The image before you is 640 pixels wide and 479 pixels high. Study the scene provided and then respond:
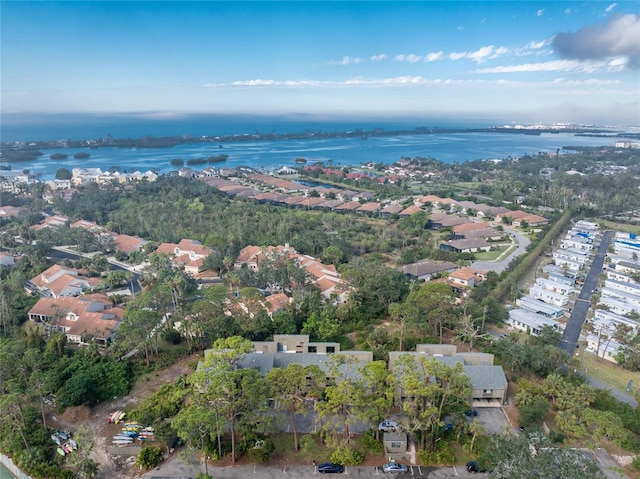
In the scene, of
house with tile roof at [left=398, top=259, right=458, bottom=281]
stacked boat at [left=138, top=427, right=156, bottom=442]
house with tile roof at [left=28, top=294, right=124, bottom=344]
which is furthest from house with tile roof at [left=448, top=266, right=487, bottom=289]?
house with tile roof at [left=28, top=294, right=124, bottom=344]

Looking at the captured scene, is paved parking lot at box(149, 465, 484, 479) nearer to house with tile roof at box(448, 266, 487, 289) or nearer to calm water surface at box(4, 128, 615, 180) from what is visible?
house with tile roof at box(448, 266, 487, 289)

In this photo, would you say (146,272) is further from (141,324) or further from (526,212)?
(526,212)

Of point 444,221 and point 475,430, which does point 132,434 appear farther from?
point 444,221

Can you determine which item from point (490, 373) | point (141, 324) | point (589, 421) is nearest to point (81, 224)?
point (141, 324)

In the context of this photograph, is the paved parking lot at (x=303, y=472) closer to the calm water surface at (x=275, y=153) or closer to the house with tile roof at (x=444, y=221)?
the house with tile roof at (x=444, y=221)

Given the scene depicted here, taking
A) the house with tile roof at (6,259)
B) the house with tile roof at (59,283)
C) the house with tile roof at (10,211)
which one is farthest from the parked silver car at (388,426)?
the house with tile roof at (10,211)

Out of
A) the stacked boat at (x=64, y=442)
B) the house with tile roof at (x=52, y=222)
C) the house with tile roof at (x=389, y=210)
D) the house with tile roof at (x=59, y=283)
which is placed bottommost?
the stacked boat at (x=64, y=442)
